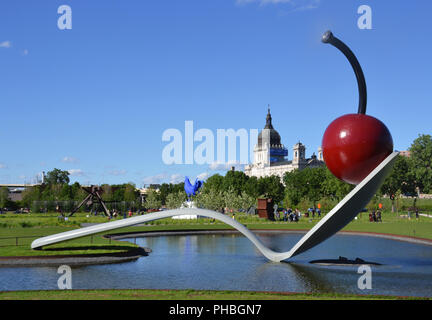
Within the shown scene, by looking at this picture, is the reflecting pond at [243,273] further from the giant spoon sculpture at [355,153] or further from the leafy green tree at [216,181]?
the leafy green tree at [216,181]

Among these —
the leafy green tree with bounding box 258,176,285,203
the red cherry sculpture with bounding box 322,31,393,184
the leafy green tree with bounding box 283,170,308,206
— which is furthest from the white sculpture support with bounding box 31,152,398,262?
the leafy green tree with bounding box 258,176,285,203

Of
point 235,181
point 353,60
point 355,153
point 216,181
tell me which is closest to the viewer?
point 355,153

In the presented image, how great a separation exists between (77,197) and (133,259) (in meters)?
82.3

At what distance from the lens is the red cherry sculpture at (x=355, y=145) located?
53.5 ft

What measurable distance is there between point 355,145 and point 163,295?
318 inches

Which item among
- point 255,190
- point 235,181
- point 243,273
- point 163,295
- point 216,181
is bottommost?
point 243,273

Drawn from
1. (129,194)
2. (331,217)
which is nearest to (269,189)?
(129,194)

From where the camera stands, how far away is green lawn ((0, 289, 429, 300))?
41.8 feet

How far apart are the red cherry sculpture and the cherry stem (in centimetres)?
106

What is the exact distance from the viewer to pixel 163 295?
517 inches

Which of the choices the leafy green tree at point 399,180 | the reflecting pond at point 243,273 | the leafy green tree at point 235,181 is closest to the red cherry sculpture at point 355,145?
the reflecting pond at point 243,273

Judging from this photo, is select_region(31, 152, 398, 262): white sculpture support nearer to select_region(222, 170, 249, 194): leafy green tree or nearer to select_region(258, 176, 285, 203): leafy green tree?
select_region(222, 170, 249, 194): leafy green tree

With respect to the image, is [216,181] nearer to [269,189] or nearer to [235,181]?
[235,181]
